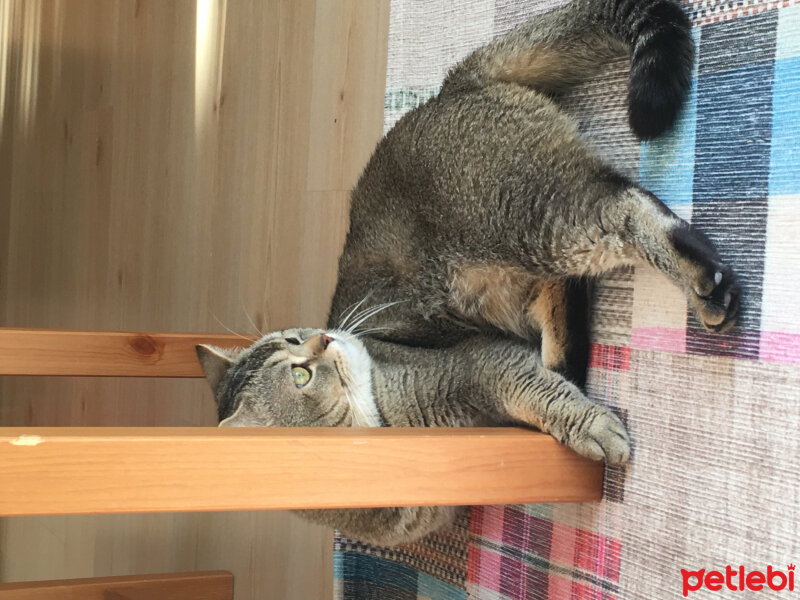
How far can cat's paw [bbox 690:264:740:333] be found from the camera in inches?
34.1

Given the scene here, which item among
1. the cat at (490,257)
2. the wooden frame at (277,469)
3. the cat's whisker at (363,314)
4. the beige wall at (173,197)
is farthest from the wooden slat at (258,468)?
the beige wall at (173,197)

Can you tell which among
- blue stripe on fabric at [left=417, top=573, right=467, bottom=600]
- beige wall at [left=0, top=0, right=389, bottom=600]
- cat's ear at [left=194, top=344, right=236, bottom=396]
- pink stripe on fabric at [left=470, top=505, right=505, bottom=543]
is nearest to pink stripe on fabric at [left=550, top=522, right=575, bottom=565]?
pink stripe on fabric at [left=470, top=505, right=505, bottom=543]

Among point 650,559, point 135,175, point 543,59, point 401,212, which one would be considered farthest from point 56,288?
point 650,559

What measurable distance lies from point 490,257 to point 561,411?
9.2 inches

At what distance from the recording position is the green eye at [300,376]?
1.18m

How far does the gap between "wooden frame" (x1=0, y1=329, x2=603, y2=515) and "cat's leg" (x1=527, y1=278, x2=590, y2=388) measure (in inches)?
5.8

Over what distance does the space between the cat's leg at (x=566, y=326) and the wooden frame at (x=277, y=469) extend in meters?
0.15

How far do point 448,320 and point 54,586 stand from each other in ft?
3.37

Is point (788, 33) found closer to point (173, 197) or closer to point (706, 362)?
point (706, 362)

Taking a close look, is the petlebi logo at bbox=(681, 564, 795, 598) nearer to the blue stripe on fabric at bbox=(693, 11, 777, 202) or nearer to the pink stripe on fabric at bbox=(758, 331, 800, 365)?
the pink stripe on fabric at bbox=(758, 331, 800, 365)

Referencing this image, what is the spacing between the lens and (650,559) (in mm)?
974

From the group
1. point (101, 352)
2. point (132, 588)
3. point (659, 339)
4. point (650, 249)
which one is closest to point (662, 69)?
point (650, 249)

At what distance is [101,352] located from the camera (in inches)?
56.3

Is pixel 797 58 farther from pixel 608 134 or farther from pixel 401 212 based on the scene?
pixel 401 212
